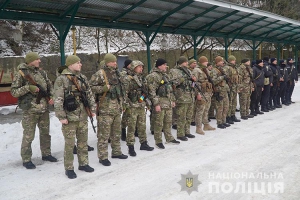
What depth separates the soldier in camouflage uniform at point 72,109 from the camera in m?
4.22

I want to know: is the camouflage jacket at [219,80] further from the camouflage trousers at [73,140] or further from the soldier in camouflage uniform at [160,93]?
the camouflage trousers at [73,140]

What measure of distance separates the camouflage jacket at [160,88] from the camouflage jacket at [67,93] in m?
1.54

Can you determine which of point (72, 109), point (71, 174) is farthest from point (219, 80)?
point (71, 174)

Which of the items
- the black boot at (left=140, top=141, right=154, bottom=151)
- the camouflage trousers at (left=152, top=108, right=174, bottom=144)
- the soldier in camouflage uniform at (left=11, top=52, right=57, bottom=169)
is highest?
the soldier in camouflage uniform at (left=11, top=52, right=57, bottom=169)

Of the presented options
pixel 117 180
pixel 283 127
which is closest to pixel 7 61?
pixel 117 180

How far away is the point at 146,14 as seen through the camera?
787 cm

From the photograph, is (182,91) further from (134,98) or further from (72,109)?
(72,109)

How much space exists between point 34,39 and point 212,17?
1167 cm

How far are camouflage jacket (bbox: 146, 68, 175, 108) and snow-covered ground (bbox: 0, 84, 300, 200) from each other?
98 cm

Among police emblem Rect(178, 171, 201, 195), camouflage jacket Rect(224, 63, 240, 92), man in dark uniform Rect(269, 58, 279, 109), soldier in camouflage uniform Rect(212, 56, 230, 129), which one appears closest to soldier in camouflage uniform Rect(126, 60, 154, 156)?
police emblem Rect(178, 171, 201, 195)

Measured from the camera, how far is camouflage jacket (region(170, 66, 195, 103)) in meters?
6.29

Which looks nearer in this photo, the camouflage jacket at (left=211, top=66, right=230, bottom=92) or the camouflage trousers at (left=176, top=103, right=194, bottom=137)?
the camouflage trousers at (left=176, top=103, right=194, bottom=137)

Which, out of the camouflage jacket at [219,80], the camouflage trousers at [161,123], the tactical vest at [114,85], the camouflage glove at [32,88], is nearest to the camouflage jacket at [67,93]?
the tactical vest at [114,85]

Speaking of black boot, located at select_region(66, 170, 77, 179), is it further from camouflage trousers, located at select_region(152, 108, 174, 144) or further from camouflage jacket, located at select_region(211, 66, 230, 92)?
camouflage jacket, located at select_region(211, 66, 230, 92)
